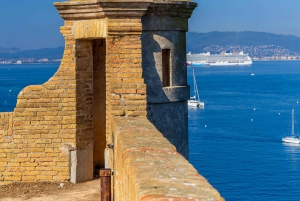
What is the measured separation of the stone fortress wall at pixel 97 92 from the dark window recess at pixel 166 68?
0.01m

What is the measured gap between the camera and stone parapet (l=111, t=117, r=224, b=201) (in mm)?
3082

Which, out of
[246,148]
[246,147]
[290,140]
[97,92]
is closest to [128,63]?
[97,92]

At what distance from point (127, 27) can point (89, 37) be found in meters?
0.79

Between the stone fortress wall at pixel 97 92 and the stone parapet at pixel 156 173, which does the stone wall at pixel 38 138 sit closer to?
the stone fortress wall at pixel 97 92

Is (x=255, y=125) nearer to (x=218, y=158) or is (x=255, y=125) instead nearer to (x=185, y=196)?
(x=218, y=158)

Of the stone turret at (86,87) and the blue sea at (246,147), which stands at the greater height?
the stone turret at (86,87)

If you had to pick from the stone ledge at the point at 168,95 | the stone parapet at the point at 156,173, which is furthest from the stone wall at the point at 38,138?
the stone parapet at the point at 156,173

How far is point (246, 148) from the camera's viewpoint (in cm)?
6506

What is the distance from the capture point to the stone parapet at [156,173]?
3.08 meters

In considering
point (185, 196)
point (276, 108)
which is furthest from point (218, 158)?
point (185, 196)

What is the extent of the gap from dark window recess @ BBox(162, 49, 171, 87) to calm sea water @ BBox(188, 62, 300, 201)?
37.7 m

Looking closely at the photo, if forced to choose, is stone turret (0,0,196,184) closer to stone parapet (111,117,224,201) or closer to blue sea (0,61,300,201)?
stone parapet (111,117,224,201)

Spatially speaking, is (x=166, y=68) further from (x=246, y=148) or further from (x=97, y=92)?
(x=246, y=148)

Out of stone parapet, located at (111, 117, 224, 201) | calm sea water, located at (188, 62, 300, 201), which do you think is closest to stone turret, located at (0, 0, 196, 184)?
stone parapet, located at (111, 117, 224, 201)
